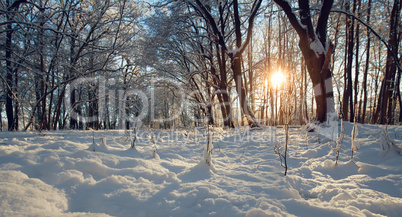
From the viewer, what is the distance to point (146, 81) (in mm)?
13406

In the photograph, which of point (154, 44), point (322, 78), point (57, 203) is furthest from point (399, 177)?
point (154, 44)

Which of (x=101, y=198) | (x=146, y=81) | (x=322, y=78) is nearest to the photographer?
(x=101, y=198)

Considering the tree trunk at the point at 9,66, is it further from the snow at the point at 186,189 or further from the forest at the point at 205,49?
the snow at the point at 186,189

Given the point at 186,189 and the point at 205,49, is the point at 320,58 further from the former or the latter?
the point at 205,49

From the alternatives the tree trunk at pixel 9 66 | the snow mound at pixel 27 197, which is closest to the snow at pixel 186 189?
the snow mound at pixel 27 197

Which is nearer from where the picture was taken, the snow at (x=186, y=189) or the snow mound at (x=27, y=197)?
the snow mound at (x=27, y=197)

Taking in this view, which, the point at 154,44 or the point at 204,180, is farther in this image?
the point at 154,44

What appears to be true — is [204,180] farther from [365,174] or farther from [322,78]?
[322,78]

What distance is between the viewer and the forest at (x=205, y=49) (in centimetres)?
452

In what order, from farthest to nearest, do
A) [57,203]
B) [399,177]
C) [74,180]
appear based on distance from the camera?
[399,177], [74,180], [57,203]

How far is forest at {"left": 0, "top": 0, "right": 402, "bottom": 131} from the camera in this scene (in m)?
4.52

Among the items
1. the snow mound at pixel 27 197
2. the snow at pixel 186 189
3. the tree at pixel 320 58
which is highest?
the tree at pixel 320 58

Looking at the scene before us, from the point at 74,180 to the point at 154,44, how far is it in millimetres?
9491

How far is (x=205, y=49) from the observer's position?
10.4 m
